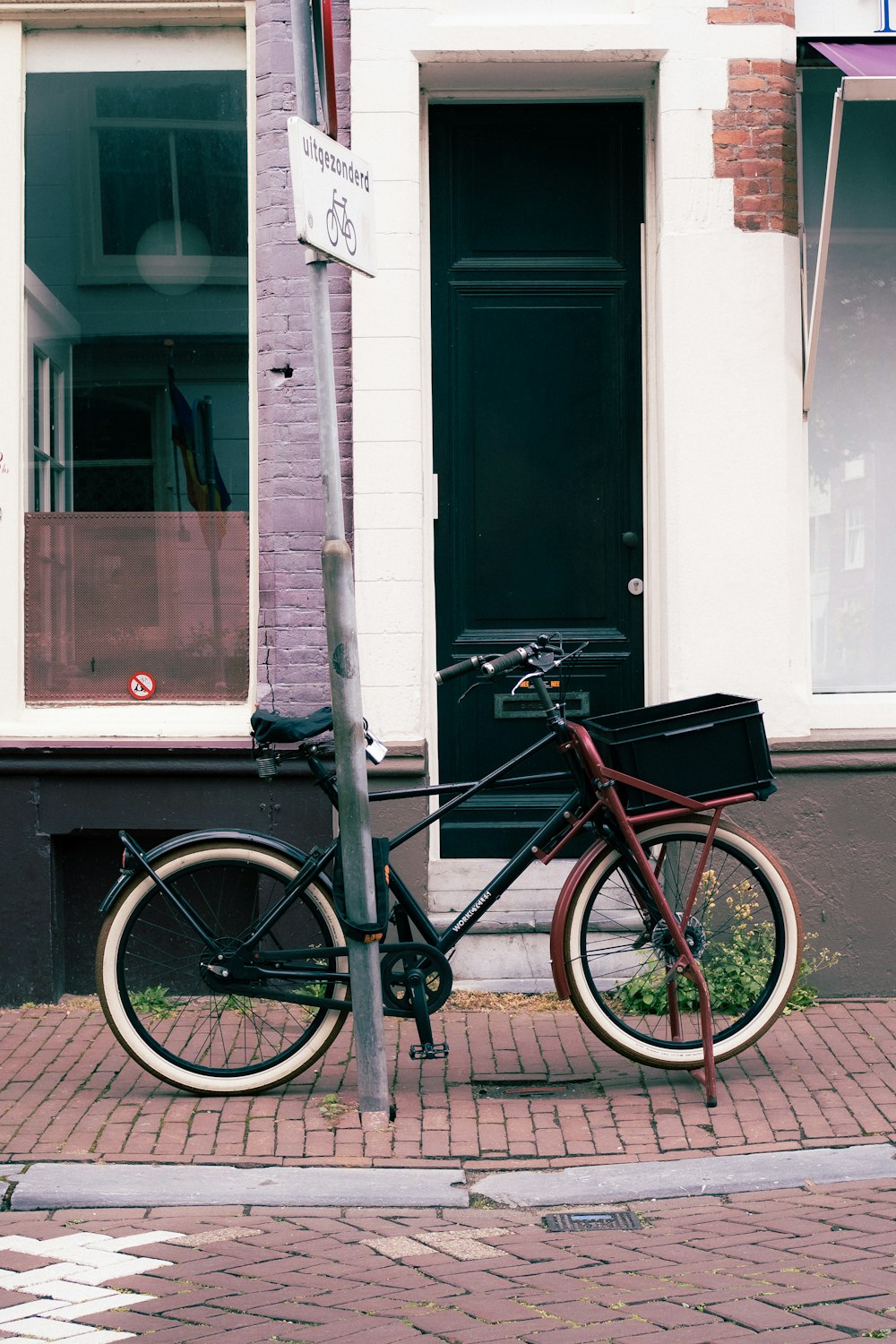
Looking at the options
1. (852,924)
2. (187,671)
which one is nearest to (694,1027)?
(852,924)

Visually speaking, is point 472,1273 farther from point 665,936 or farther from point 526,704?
point 526,704

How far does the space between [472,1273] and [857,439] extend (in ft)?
14.1

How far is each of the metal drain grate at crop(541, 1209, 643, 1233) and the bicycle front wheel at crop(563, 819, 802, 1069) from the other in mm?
894

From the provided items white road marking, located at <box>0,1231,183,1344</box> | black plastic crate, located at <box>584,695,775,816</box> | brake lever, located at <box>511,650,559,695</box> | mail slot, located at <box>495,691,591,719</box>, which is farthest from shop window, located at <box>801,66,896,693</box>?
white road marking, located at <box>0,1231,183,1344</box>

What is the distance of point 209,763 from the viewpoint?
636 centimetres

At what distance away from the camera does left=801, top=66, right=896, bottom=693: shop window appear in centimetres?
662

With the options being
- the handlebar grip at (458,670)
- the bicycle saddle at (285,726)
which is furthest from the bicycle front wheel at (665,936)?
the bicycle saddle at (285,726)

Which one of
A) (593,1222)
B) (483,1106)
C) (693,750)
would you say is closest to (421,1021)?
(483,1106)

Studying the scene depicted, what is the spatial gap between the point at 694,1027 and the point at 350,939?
52.9 inches

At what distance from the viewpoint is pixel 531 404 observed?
683 cm

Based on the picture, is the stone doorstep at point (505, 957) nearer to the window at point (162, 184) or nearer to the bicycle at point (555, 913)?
the bicycle at point (555, 913)

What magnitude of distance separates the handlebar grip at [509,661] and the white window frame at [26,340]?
1896mm

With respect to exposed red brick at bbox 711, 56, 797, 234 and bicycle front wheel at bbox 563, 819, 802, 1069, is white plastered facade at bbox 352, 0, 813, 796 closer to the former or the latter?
exposed red brick at bbox 711, 56, 797, 234

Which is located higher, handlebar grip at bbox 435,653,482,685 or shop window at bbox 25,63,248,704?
shop window at bbox 25,63,248,704
